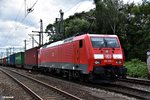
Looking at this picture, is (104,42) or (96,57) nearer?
(96,57)

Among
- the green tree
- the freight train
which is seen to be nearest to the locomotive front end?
the freight train

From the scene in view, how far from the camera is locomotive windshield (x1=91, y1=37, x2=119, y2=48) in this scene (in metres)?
20.3

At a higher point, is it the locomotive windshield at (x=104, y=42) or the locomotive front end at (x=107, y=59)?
the locomotive windshield at (x=104, y=42)

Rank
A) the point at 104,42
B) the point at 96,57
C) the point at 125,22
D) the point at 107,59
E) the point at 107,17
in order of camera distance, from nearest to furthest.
Result: 1. the point at 96,57
2. the point at 107,59
3. the point at 104,42
4. the point at 107,17
5. the point at 125,22

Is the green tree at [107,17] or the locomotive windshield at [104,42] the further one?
the green tree at [107,17]

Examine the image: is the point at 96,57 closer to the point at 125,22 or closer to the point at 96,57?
the point at 96,57

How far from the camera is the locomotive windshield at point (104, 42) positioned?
20344 mm

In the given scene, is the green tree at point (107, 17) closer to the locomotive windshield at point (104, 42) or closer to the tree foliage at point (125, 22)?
the tree foliage at point (125, 22)

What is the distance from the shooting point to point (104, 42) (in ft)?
67.6

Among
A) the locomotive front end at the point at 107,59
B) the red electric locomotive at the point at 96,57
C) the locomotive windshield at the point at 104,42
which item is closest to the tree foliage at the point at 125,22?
the red electric locomotive at the point at 96,57

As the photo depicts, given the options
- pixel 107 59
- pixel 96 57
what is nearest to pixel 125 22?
pixel 107 59

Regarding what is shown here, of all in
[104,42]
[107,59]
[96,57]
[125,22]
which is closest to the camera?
[96,57]

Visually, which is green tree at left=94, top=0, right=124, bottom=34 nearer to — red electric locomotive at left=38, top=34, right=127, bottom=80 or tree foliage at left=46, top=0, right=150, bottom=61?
tree foliage at left=46, top=0, right=150, bottom=61

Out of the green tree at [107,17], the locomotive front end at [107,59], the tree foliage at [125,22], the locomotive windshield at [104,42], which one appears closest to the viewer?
the locomotive front end at [107,59]
